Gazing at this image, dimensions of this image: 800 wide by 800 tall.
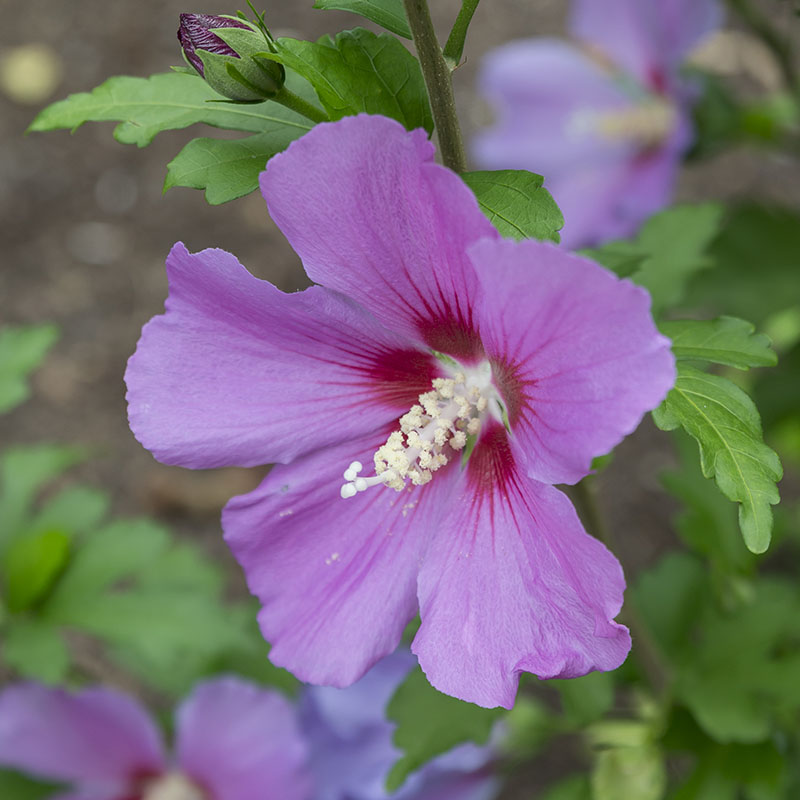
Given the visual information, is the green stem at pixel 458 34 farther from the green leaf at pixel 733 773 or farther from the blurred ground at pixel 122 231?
the blurred ground at pixel 122 231

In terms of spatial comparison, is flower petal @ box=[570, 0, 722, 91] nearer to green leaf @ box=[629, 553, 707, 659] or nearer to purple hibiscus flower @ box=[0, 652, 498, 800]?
green leaf @ box=[629, 553, 707, 659]

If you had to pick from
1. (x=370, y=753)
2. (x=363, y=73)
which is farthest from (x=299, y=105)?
(x=370, y=753)

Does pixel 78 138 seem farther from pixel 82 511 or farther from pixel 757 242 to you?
pixel 757 242

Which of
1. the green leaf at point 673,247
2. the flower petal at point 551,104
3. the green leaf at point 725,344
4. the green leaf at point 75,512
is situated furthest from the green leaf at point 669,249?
the green leaf at point 75,512

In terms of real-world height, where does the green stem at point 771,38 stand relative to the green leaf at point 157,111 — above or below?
below

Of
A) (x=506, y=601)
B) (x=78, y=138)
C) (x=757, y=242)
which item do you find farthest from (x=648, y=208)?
(x=78, y=138)

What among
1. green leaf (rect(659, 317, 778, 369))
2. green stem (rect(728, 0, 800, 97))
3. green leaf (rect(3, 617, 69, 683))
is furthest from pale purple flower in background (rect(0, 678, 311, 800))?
green stem (rect(728, 0, 800, 97))
